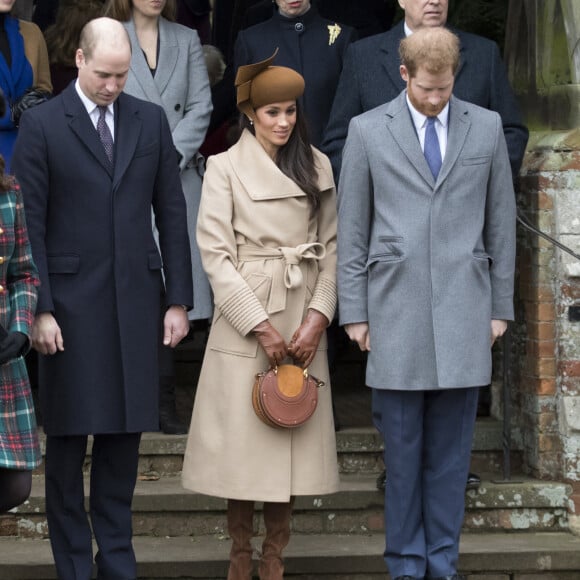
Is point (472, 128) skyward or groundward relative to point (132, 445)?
skyward

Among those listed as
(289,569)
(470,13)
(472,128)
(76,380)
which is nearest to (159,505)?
(289,569)

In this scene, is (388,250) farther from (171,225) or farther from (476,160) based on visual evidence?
(171,225)

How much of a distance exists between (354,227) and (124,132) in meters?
0.87

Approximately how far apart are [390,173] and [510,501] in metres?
1.74

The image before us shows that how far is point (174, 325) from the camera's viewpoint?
18.5ft

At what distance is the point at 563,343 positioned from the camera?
260 inches

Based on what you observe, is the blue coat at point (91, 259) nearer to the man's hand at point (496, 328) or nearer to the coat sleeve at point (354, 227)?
the coat sleeve at point (354, 227)

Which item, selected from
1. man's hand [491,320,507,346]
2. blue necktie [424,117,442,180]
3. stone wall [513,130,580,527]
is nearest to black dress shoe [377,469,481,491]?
stone wall [513,130,580,527]

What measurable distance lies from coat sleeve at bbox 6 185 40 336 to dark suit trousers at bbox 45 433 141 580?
2.33 ft

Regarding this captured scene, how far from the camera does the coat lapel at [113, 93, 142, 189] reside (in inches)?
217

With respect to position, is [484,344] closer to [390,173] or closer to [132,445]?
[390,173]

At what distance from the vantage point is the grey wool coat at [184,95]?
264 inches

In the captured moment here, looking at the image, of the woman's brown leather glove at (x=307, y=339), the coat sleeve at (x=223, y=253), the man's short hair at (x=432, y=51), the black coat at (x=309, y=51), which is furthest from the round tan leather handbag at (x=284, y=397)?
the black coat at (x=309, y=51)

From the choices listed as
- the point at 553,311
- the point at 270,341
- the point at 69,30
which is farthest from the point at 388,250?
the point at 69,30
